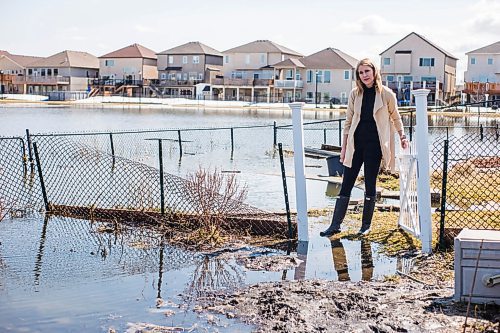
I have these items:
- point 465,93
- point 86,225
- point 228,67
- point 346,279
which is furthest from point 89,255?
point 228,67

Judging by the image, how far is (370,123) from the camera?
8992mm

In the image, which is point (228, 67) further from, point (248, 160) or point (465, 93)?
point (248, 160)

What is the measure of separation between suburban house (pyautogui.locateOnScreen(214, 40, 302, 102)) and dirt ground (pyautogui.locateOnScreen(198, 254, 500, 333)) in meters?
100.0

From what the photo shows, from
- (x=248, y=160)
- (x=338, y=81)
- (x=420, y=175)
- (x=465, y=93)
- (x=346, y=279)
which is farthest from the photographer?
(x=338, y=81)

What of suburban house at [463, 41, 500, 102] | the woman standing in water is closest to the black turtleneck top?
the woman standing in water

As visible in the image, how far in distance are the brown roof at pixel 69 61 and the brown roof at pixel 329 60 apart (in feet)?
125

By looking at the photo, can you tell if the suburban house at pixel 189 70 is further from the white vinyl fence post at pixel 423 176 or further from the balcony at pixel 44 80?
the white vinyl fence post at pixel 423 176

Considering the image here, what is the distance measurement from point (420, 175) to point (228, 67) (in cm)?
10696

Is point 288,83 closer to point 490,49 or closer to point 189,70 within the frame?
point 189,70

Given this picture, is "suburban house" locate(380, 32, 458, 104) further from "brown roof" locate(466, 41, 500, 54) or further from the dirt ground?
the dirt ground

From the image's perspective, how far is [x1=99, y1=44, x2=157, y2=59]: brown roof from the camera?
121875mm

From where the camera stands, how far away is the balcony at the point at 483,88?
90.4 m

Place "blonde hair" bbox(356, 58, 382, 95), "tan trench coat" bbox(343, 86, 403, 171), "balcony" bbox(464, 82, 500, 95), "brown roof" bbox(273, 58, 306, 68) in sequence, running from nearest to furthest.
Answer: "blonde hair" bbox(356, 58, 382, 95) < "tan trench coat" bbox(343, 86, 403, 171) < "balcony" bbox(464, 82, 500, 95) < "brown roof" bbox(273, 58, 306, 68)

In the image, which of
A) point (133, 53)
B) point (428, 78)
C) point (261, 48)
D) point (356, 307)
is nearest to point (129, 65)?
point (133, 53)
